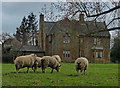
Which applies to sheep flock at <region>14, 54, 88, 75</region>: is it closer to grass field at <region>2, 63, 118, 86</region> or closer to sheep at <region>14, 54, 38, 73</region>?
sheep at <region>14, 54, 38, 73</region>

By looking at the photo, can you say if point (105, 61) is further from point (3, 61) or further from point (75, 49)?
point (3, 61)

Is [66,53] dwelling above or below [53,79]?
above

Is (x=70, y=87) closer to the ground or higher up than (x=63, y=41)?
closer to the ground

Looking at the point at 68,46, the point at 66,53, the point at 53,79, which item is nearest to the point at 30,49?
the point at 66,53

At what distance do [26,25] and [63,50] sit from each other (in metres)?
27.2

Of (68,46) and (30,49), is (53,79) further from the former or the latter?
(30,49)

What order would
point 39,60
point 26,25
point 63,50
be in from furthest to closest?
point 26,25 → point 63,50 → point 39,60

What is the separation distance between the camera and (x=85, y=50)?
187 feet

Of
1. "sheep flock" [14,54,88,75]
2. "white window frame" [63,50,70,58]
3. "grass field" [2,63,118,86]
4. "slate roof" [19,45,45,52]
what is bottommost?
"grass field" [2,63,118,86]

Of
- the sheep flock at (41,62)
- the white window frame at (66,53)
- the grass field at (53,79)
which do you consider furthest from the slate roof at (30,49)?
the grass field at (53,79)

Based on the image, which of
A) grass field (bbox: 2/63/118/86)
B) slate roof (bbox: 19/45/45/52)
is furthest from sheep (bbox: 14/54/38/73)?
slate roof (bbox: 19/45/45/52)

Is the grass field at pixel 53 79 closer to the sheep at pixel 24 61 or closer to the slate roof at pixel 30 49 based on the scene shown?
the sheep at pixel 24 61

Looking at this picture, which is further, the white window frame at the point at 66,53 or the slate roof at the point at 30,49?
the slate roof at the point at 30,49

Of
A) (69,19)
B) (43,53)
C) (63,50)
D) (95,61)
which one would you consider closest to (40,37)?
(43,53)
